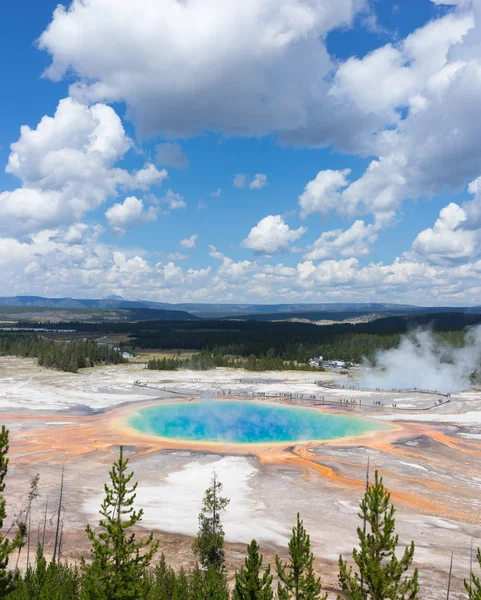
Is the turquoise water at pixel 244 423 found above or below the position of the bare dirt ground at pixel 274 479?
below

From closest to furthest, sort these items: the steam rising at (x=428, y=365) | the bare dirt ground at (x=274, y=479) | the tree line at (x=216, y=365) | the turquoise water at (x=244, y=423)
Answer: the bare dirt ground at (x=274, y=479) < the turquoise water at (x=244, y=423) < the steam rising at (x=428, y=365) < the tree line at (x=216, y=365)

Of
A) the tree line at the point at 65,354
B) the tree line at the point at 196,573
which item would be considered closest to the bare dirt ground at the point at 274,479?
the tree line at the point at 196,573

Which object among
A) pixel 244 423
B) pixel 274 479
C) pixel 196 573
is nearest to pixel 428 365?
pixel 244 423

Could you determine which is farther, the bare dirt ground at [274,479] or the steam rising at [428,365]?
the steam rising at [428,365]

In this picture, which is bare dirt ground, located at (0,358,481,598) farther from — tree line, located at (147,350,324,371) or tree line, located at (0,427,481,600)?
tree line, located at (147,350,324,371)

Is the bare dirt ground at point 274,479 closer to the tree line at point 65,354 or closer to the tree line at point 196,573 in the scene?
the tree line at point 196,573

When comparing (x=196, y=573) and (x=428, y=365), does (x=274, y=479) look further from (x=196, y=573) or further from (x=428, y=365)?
(x=428, y=365)

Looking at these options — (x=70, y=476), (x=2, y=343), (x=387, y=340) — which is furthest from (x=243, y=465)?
(x=2, y=343)
